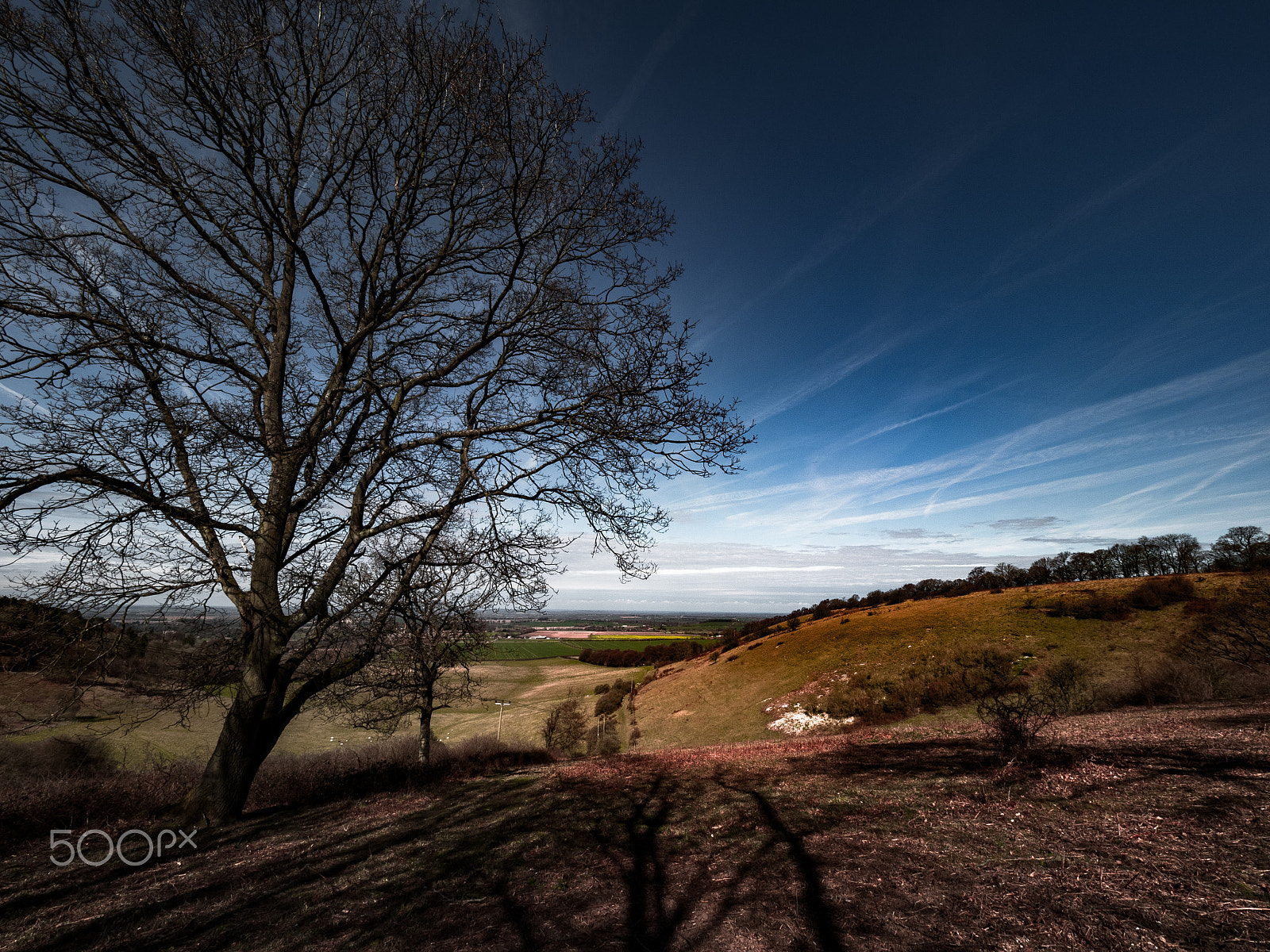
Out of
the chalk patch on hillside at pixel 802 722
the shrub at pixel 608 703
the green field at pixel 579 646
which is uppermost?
the chalk patch on hillside at pixel 802 722

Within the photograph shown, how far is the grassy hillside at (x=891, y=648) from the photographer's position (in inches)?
894

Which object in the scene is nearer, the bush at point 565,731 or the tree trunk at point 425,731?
the tree trunk at point 425,731

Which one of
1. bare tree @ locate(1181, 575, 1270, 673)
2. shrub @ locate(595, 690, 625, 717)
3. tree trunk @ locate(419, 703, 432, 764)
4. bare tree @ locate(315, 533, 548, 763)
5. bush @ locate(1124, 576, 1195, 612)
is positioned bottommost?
shrub @ locate(595, 690, 625, 717)

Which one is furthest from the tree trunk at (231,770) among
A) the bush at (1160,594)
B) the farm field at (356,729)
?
the bush at (1160,594)

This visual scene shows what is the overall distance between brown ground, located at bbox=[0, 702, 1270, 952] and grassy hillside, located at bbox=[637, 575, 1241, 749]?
1949 cm

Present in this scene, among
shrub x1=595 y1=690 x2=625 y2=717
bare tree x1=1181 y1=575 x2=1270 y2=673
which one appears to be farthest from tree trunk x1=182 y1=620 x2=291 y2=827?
shrub x1=595 y1=690 x2=625 y2=717

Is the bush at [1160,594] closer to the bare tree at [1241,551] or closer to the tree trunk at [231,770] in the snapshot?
the bare tree at [1241,551]

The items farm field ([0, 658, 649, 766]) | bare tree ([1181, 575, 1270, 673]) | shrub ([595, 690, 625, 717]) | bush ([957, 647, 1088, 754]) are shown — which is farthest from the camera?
shrub ([595, 690, 625, 717])

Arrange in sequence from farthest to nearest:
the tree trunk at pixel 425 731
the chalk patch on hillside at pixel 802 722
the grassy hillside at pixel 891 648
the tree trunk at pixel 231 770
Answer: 1. the chalk patch on hillside at pixel 802 722
2. the grassy hillside at pixel 891 648
3. the tree trunk at pixel 425 731
4. the tree trunk at pixel 231 770

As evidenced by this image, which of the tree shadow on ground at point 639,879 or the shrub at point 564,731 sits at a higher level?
the tree shadow on ground at point 639,879

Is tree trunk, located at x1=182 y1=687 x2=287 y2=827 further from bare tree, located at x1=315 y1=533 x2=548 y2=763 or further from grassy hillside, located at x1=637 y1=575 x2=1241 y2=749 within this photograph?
grassy hillside, located at x1=637 y1=575 x2=1241 y2=749

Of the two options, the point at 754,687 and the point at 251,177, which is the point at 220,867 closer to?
the point at 251,177

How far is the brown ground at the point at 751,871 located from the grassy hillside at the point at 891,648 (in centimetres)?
1949

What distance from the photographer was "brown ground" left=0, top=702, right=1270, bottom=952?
3340 millimetres
